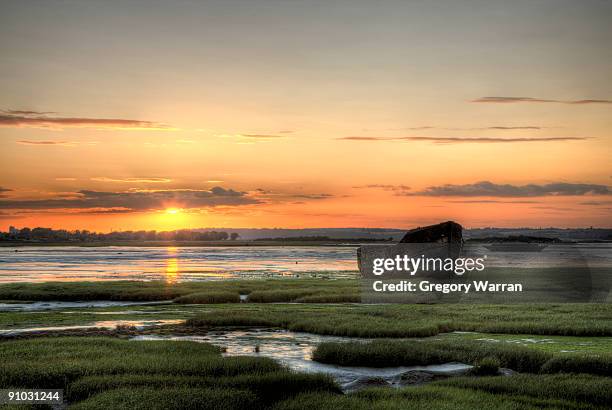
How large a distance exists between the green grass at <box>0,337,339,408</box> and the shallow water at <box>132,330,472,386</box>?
180cm

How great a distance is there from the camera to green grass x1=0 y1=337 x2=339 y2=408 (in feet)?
56.4

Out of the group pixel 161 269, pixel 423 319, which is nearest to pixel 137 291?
pixel 423 319

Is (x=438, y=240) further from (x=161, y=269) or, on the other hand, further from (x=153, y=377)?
(x=161, y=269)

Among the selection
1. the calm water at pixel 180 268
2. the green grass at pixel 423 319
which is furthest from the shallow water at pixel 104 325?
the calm water at pixel 180 268

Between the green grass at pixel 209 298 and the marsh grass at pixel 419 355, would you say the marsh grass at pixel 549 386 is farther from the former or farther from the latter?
the green grass at pixel 209 298

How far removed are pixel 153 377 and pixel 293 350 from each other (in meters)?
7.81

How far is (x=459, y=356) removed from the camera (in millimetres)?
23922

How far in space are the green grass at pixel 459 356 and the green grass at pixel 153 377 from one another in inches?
140

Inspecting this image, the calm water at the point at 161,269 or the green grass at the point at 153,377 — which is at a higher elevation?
the green grass at the point at 153,377

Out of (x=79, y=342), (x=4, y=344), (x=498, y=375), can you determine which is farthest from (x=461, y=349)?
(x=4, y=344)

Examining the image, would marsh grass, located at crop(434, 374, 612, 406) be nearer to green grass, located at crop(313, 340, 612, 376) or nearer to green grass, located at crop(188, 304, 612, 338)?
green grass, located at crop(313, 340, 612, 376)

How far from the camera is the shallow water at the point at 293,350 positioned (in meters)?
21.8

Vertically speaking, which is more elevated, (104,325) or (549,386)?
(104,325)

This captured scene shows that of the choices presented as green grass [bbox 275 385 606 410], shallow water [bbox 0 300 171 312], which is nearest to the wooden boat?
shallow water [bbox 0 300 171 312]
